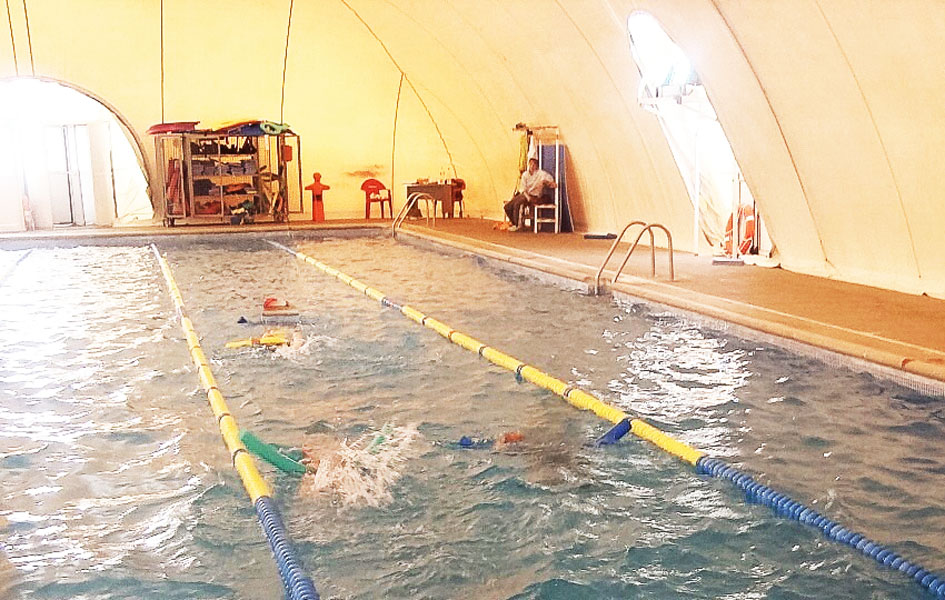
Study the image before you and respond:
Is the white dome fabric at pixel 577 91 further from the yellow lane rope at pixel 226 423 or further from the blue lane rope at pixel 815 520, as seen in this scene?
the yellow lane rope at pixel 226 423

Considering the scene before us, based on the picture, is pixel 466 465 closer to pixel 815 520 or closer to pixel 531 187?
pixel 815 520

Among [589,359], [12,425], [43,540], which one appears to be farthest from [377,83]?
[43,540]

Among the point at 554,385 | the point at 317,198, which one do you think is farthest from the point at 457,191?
the point at 554,385

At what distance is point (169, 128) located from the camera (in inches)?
693

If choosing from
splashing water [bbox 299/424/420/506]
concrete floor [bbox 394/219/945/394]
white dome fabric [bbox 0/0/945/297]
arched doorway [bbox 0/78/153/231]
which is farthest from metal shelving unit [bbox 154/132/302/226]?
splashing water [bbox 299/424/420/506]

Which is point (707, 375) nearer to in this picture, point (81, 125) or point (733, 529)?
point (733, 529)

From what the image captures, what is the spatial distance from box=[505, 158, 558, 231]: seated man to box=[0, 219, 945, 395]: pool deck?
1.44m

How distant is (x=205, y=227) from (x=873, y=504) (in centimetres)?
1511

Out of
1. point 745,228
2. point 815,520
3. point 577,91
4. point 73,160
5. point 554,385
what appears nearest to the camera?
point 815,520

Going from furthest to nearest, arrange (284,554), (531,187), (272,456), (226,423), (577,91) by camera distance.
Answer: (531,187) < (577,91) < (226,423) < (272,456) < (284,554)

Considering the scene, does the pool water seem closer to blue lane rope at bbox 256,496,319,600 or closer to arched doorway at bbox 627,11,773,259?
blue lane rope at bbox 256,496,319,600

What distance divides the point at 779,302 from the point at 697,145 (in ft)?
15.5

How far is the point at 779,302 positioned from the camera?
8203 millimetres

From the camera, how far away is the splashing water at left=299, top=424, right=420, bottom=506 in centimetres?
451
